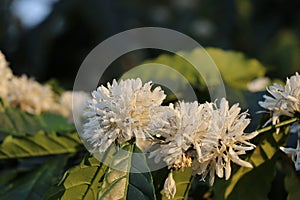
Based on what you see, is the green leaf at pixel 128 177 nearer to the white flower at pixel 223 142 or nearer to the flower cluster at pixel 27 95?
the white flower at pixel 223 142

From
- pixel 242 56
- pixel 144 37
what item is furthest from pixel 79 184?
pixel 144 37

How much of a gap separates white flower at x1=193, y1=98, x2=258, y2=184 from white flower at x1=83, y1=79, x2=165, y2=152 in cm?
5

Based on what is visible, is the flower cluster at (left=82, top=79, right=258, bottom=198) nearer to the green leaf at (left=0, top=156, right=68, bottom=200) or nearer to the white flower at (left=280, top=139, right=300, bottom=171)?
the white flower at (left=280, top=139, right=300, bottom=171)

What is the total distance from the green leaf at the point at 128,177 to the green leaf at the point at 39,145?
200mm

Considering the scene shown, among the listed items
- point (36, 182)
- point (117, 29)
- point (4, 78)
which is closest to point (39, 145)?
point (36, 182)

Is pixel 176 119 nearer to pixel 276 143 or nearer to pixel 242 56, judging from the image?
pixel 276 143

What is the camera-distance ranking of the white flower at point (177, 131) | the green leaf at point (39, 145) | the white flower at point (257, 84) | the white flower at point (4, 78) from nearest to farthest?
the white flower at point (177, 131) < the green leaf at point (39, 145) < the white flower at point (4, 78) < the white flower at point (257, 84)

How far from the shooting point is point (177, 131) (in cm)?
52

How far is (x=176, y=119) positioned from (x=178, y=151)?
29mm

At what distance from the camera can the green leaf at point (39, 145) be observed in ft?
2.38

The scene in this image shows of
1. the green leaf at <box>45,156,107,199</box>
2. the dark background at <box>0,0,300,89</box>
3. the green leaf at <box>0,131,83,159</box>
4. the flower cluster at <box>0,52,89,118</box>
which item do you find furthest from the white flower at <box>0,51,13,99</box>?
the dark background at <box>0,0,300,89</box>

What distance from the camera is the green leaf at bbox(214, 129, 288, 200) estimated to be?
625 millimetres

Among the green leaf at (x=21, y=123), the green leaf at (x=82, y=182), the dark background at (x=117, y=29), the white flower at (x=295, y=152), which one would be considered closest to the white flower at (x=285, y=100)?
the white flower at (x=295, y=152)

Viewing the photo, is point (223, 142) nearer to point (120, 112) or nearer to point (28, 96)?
point (120, 112)
